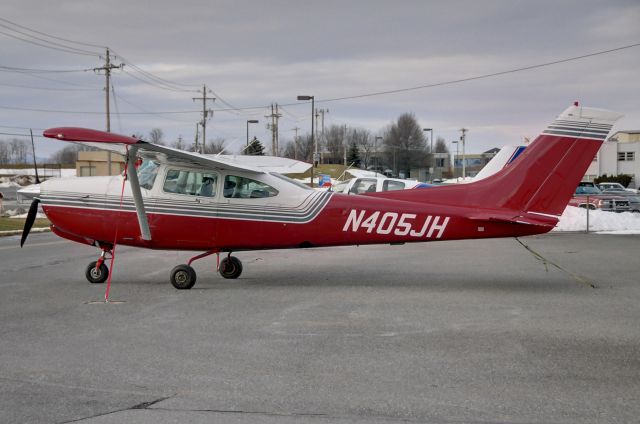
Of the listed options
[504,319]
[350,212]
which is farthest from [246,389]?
[350,212]

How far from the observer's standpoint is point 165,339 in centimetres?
708

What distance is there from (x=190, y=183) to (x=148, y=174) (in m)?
0.77

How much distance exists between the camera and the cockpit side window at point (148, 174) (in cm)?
1123

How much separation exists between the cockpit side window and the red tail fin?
464 centimetres

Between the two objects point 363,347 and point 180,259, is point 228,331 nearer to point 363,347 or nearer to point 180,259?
point 363,347

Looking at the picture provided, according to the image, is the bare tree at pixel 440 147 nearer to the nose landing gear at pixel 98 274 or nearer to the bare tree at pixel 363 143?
the bare tree at pixel 363 143

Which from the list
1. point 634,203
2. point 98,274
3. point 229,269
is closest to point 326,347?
point 229,269

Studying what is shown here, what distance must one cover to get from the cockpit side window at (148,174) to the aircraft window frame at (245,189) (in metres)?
1.22

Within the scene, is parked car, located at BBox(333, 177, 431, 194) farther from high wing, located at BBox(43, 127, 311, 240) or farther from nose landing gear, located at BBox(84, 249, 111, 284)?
nose landing gear, located at BBox(84, 249, 111, 284)

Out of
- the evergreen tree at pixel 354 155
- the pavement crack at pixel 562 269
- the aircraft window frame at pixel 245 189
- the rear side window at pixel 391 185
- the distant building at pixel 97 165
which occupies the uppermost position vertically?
the evergreen tree at pixel 354 155

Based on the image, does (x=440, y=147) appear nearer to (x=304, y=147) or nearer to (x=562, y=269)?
(x=304, y=147)

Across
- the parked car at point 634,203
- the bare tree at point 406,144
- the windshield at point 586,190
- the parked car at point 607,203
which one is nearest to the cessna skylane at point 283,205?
the parked car at point 607,203

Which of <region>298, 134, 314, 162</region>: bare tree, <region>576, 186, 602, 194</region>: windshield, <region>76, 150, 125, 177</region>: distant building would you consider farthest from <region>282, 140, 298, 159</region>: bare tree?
<region>576, 186, 602, 194</region>: windshield

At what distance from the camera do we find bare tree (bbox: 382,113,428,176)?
115m
